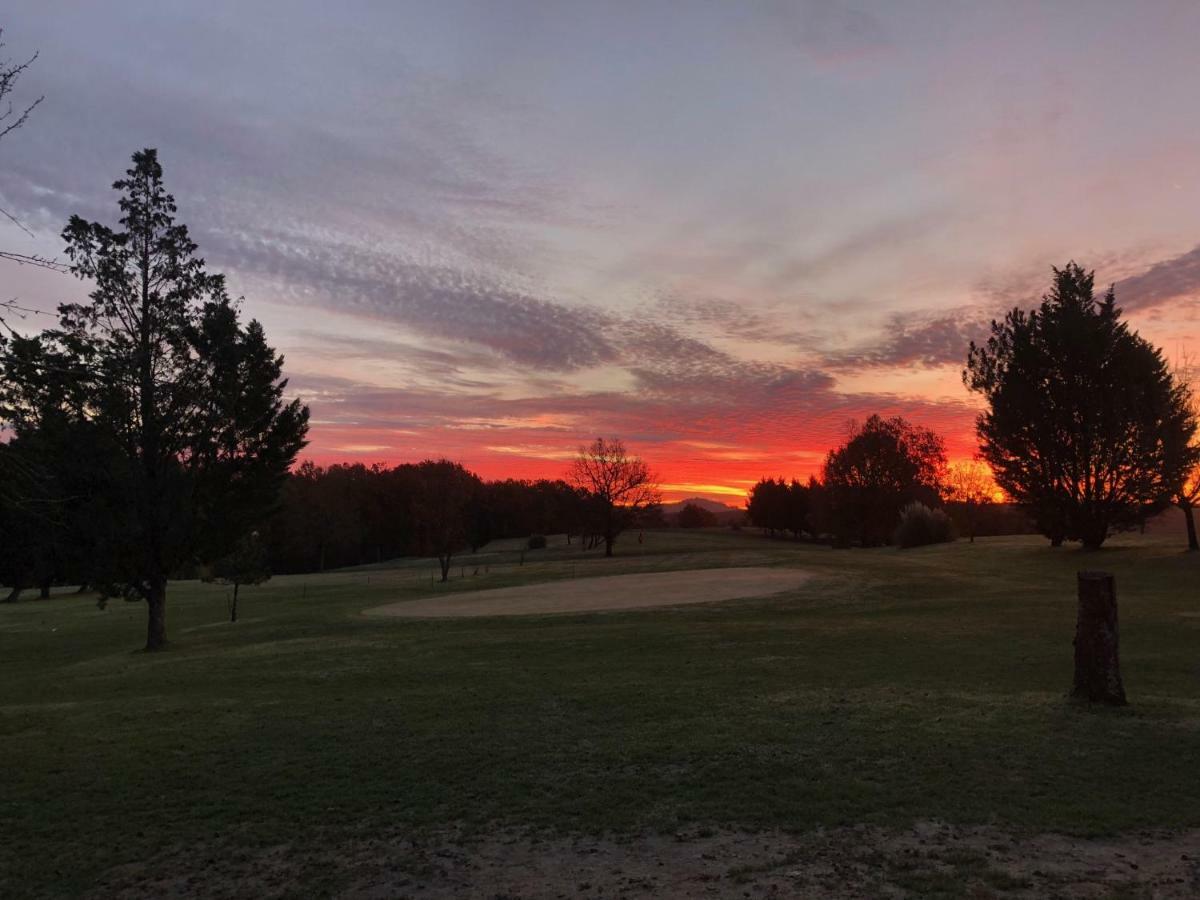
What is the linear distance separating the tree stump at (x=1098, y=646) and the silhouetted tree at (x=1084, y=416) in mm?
35949

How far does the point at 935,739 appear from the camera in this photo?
26.4ft

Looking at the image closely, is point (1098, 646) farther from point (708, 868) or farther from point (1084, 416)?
point (1084, 416)

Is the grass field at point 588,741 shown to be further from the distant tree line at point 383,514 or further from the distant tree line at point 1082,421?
the distant tree line at point 383,514

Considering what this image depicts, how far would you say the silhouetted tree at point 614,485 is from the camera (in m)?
73.1

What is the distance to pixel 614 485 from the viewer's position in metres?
73.2

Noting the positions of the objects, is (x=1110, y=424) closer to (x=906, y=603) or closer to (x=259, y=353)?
(x=906, y=603)

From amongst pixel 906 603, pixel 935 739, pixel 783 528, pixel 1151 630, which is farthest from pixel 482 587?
pixel 783 528

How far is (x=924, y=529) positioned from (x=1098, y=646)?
188 feet

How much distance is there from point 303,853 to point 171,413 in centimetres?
1990

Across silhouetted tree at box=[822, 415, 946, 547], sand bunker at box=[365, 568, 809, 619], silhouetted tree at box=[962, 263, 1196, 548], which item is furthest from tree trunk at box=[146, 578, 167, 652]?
silhouetted tree at box=[822, 415, 946, 547]

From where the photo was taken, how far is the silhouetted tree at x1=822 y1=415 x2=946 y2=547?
7956 centimetres

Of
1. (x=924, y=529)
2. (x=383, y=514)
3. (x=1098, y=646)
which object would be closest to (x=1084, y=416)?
(x=924, y=529)

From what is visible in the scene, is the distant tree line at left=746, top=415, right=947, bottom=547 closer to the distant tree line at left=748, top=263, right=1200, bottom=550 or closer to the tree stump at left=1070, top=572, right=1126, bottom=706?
the distant tree line at left=748, top=263, right=1200, bottom=550

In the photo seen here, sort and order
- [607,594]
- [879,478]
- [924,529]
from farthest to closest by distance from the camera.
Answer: [879,478] < [924,529] < [607,594]
